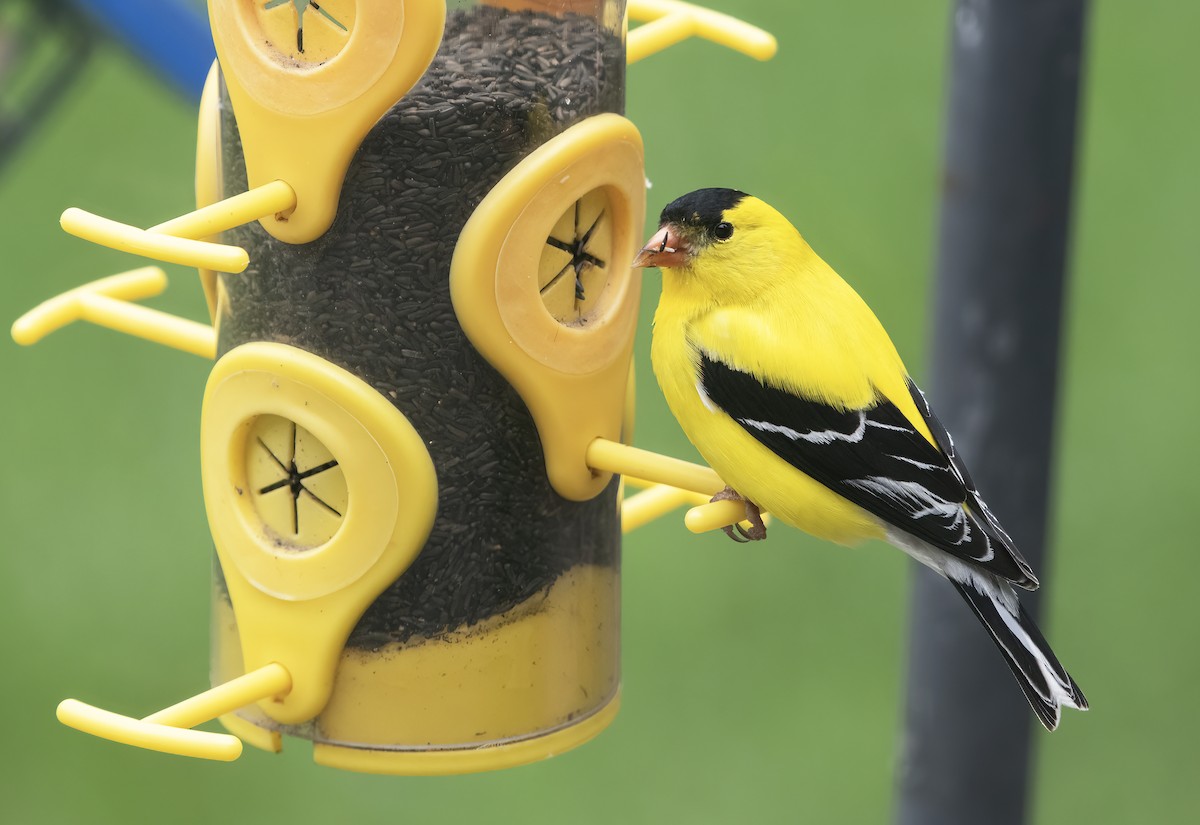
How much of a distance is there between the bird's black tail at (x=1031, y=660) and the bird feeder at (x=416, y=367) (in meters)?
0.60

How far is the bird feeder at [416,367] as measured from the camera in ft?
9.00

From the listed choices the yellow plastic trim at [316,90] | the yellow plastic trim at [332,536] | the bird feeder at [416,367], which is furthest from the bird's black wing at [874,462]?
the yellow plastic trim at [316,90]

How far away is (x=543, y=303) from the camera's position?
289 centimetres

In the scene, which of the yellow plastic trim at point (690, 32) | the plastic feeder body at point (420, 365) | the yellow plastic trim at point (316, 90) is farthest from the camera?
the yellow plastic trim at point (690, 32)

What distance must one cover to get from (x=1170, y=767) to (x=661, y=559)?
1905 millimetres

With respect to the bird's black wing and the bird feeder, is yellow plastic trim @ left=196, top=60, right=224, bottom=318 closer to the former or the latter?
the bird feeder

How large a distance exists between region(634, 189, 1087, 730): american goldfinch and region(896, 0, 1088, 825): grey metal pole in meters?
0.10

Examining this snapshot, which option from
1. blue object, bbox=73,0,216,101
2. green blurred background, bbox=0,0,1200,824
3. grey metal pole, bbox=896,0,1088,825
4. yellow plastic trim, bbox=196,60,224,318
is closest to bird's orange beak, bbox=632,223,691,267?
grey metal pole, bbox=896,0,1088,825

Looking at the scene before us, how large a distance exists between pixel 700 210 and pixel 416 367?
0.61m

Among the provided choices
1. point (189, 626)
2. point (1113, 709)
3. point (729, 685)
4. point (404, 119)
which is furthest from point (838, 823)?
point (404, 119)

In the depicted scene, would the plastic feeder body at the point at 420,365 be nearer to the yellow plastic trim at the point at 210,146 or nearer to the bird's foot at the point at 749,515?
the yellow plastic trim at the point at 210,146

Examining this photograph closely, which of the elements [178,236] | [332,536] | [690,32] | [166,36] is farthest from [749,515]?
[166,36]

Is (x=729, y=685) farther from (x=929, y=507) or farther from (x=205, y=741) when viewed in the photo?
(x=205, y=741)

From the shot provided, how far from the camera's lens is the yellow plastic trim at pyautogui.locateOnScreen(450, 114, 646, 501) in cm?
276
